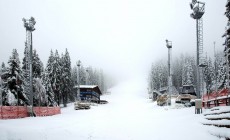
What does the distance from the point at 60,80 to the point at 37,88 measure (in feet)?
53.2

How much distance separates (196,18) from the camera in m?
26.4

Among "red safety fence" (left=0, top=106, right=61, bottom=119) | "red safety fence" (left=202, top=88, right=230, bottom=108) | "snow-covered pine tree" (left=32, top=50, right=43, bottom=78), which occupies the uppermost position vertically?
"snow-covered pine tree" (left=32, top=50, right=43, bottom=78)

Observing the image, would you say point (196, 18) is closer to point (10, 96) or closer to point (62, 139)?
point (62, 139)

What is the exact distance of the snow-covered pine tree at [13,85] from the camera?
4350 centimetres

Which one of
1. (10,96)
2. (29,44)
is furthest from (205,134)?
(10,96)

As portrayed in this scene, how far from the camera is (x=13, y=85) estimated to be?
4409 cm

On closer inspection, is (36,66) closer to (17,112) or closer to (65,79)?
(65,79)

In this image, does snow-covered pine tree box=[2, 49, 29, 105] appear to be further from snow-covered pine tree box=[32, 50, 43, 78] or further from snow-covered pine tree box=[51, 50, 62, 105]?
snow-covered pine tree box=[51, 50, 62, 105]

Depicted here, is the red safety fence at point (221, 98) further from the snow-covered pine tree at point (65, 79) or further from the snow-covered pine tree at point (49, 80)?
the snow-covered pine tree at point (65, 79)

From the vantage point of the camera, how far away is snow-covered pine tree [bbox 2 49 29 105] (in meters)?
43.5

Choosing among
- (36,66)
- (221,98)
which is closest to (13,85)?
(36,66)

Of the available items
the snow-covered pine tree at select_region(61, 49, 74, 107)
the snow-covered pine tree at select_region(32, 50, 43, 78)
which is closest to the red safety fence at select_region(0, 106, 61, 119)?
the snow-covered pine tree at select_region(32, 50, 43, 78)

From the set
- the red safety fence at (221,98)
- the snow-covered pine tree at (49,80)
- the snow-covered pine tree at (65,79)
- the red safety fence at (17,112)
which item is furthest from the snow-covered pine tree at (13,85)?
the red safety fence at (221,98)

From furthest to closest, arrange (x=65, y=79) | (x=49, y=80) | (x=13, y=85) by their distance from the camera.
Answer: (x=65, y=79) → (x=49, y=80) → (x=13, y=85)
